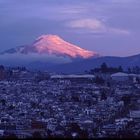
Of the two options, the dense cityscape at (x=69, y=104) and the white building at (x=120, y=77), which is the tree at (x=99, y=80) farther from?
the white building at (x=120, y=77)

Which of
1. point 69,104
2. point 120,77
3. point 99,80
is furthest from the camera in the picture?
point 120,77

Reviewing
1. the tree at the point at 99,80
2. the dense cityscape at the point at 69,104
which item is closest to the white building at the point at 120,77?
the dense cityscape at the point at 69,104

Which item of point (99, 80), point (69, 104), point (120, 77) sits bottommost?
point (69, 104)

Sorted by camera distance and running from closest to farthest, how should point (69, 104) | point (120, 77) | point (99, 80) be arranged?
point (69, 104)
point (99, 80)
point (120, 77)

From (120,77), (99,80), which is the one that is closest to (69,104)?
(99,80)

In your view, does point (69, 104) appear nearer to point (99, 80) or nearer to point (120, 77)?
point (99, 80)

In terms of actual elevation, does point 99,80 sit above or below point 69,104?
above

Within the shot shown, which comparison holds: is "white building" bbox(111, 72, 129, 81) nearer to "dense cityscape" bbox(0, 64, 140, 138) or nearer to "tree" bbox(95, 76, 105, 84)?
"dense cityscape" bbox(0, 64, 140, 138)

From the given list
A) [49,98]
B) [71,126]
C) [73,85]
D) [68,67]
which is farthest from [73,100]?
[68,67]

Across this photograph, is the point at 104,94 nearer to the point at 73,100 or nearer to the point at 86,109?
the point at 73,100
